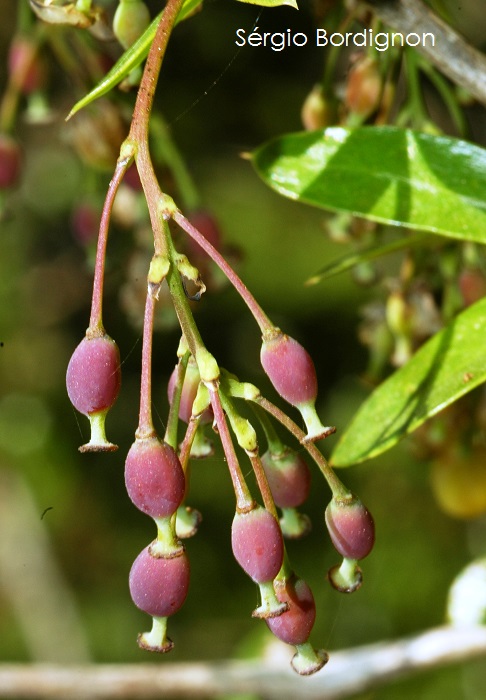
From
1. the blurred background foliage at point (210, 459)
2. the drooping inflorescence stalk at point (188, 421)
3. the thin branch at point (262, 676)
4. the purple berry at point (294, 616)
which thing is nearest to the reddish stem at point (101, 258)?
the drooping inflorescence stalk at point (188, 421)

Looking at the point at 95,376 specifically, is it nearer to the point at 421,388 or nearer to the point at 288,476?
the point at 288,476

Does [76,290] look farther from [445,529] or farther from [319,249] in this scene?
[445,529]

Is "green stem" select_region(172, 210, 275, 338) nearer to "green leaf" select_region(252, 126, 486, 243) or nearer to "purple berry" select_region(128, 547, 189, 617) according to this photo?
"purple berry" select_region(128, 547, 189, 617)

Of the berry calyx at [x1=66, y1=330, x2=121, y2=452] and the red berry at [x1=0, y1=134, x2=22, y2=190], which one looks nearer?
the berry calyx at [x1=66, y1=330, x2=121, y2=452]

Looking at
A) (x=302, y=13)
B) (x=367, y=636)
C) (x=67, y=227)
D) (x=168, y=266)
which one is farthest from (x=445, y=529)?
(x=168, y=266)

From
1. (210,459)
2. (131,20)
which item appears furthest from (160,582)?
(210,459)

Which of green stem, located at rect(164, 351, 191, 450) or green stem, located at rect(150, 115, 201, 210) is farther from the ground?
green stem, located at rect(164, 351, 191, 450)

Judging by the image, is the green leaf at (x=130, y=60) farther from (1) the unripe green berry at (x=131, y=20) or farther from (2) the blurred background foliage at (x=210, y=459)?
(2) the blurred background foliage at (x=210, y=459)

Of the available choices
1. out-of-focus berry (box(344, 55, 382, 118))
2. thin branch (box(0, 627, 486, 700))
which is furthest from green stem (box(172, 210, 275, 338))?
thin branch (box(0, 627, 486, 700))
